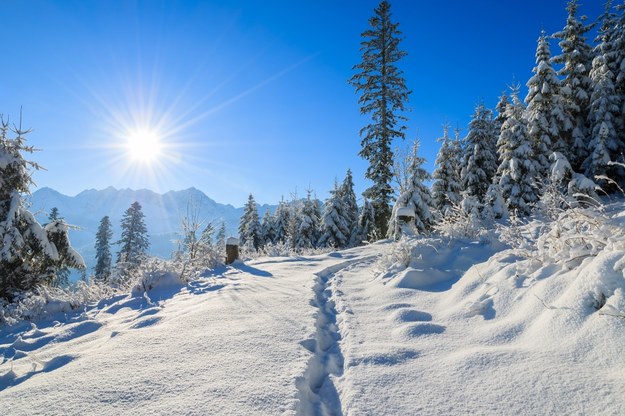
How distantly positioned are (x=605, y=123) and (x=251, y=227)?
30194 mm

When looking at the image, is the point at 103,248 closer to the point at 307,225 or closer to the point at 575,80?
the point at 307,225

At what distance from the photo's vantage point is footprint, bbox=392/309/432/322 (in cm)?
338

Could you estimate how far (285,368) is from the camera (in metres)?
2.32

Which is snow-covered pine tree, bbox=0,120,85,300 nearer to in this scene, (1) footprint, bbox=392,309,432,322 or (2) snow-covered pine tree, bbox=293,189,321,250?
(1) footprint, bbox=392,309,432,322

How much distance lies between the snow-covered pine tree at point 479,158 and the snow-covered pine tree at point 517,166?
4.58 m

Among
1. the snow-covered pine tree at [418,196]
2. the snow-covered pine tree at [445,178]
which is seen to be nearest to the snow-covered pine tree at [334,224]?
the snow-covered pine tree at [445,178]

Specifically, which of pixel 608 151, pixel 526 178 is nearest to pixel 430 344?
pixel 526 178

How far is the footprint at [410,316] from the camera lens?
3379mm

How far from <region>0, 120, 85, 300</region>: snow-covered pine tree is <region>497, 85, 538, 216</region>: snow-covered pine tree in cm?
1928

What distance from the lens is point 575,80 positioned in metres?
19.1

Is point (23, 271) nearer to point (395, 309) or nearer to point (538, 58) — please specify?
point (395, 309)

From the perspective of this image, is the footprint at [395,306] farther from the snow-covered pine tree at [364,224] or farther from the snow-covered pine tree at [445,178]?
the snow-covered pine tree at [364,224]

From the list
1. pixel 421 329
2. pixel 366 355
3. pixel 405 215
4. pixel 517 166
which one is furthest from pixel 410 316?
pixel 517 166

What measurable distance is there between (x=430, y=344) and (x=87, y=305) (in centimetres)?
591
